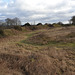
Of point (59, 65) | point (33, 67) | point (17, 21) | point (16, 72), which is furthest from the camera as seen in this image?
point (17, 21)

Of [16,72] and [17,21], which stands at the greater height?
[17,21]

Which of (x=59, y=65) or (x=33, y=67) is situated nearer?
(x=33, y=67)

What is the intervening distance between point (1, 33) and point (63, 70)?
725 inches

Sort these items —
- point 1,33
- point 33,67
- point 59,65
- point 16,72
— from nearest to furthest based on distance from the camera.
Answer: point 16,72, point 33,67, point 59,65, point 1,33

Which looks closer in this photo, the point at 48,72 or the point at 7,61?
the point at 48,72

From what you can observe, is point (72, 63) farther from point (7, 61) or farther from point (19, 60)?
point (7, 61)

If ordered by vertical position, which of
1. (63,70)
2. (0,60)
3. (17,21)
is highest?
(17,21)

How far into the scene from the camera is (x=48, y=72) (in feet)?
17.4

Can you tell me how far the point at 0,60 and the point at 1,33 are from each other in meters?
16.5

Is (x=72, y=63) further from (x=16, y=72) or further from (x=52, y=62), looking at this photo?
(x=16, y=72)

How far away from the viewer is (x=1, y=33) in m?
21.8

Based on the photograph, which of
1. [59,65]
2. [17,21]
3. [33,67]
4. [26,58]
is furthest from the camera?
[17,21]

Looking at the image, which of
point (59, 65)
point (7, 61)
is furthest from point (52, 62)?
point (7, 61)

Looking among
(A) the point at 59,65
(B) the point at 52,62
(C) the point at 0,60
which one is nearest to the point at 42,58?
(B) the point at 52,62
